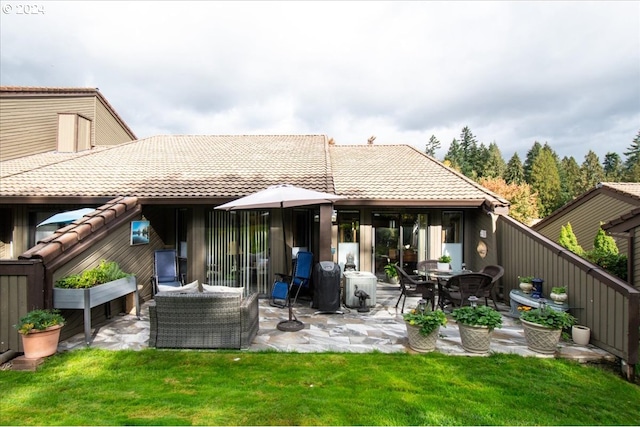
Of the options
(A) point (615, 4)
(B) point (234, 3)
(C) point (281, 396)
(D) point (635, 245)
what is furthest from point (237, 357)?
(A) point (615, 4)

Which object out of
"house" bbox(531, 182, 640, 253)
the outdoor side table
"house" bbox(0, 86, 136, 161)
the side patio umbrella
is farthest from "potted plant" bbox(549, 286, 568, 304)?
"house" bbox(0, 86, 136, 161)

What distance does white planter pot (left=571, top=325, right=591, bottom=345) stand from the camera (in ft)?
15.1

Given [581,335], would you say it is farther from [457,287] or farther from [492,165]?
[492,165]

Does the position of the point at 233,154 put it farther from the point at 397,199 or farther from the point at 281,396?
the point at 281,396

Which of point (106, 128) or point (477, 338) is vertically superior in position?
point (106, 128)

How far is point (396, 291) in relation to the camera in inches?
328

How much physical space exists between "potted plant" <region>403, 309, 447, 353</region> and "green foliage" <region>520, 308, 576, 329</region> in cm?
128

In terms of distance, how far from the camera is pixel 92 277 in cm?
493

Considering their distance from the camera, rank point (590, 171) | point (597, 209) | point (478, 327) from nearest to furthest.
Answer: point (478, 327) → point (597, 209) → point (590, 171)

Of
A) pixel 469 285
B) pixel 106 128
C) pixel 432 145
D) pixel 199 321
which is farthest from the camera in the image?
pixel 432 145

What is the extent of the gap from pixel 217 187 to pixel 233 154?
10.8 ft

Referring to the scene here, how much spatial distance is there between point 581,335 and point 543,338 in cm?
86

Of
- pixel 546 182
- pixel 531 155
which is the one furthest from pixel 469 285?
pixel 531 155

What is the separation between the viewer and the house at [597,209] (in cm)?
1036
